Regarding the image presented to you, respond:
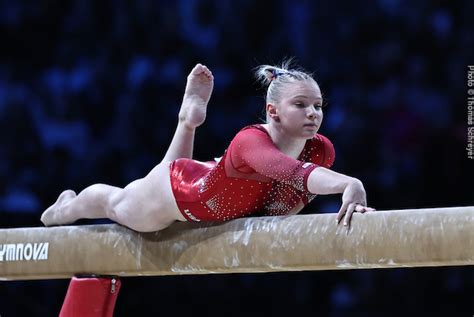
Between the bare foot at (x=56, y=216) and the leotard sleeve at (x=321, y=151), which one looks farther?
the bare foot at (x=56, y=216)

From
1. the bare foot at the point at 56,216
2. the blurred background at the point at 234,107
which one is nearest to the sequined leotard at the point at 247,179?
the bare foot at the point at 56,216

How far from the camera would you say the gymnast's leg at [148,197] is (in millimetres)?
2887

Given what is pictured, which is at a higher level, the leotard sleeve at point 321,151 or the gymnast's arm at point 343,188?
the leotard sleeve at point 321,151

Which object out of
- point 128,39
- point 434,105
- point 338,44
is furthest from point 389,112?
point 128,39

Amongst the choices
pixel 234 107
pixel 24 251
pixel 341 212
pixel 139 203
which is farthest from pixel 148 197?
pixel 234 107

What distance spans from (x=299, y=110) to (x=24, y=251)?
4.45 feet

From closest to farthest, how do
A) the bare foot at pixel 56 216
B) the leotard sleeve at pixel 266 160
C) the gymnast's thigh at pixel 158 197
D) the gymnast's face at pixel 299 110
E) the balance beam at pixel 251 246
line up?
the balance beam at pixel 251 246 < the leotard sleeve at pixel 266 160 < the gymnast's face at pixel 299 110 < the gymnast's thigh at pixel 158 197 < the bare foot at pixel 56 216

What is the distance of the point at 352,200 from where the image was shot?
237cm

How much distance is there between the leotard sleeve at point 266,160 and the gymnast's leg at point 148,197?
38 centimetres

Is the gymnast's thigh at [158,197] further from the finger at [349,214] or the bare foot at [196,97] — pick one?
the finger at [349,214]

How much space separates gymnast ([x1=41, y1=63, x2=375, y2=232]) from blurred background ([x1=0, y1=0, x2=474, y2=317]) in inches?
87.0

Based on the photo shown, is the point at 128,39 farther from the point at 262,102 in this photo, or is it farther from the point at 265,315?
the point at 265,315

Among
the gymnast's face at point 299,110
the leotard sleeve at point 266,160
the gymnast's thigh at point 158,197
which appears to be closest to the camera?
the leotard sleeve at point 266,160

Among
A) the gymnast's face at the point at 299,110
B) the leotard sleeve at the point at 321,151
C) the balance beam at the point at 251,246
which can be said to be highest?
the gymnast's face at the point at 299,110
